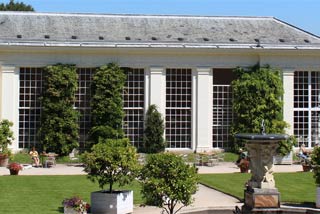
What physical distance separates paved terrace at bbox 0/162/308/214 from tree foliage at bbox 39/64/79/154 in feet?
6.92

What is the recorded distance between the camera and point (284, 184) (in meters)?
27.3

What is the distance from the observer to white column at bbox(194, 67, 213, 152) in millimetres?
39125

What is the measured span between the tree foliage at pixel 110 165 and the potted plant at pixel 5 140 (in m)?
14.3

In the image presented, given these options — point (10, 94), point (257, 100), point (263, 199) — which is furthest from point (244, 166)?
point (10, 94)

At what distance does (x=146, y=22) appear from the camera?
41750mm

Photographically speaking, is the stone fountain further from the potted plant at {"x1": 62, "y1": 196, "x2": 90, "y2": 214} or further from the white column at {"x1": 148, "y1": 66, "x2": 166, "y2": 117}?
the white column at {"x1": 148, "y1": 66, "x2": 166, "y2": 117}

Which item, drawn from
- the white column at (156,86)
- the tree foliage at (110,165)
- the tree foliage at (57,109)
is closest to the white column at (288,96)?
the white column at (156,86)

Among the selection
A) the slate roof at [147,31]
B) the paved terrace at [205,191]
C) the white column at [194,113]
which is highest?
the slate roof at [147,31]

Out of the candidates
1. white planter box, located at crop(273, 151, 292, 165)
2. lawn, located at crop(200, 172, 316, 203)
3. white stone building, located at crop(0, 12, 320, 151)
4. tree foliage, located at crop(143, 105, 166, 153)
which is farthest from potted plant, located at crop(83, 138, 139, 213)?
white planter box, located at crop(273, 151, 292, 165)

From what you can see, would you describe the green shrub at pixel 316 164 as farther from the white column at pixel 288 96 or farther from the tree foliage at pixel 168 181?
the white column at pixel 288 96

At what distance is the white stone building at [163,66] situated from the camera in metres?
37.7

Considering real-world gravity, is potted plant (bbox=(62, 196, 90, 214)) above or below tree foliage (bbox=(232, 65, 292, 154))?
below

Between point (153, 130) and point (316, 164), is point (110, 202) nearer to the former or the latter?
point (316, 164)

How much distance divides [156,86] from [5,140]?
9019 millimetres
